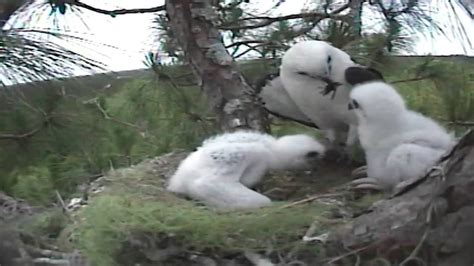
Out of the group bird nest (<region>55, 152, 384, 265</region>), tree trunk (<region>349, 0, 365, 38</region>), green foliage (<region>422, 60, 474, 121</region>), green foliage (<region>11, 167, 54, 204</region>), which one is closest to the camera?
bird nest (<region>55, 152, 384, 265</region>)

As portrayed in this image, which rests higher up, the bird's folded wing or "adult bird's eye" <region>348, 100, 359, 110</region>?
"adult bird's eye" <region>348, 100, 359, 110</region>

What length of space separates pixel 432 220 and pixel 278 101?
502 mm

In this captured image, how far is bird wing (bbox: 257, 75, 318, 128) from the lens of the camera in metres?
1.18

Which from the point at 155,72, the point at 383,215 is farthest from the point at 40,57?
the point at 383,215

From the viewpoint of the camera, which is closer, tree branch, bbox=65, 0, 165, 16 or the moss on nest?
the moss on nest

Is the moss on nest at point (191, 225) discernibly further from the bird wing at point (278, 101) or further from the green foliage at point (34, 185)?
the green foliage at point (34, 185)

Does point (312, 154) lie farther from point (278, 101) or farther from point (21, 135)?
point (21, 135)

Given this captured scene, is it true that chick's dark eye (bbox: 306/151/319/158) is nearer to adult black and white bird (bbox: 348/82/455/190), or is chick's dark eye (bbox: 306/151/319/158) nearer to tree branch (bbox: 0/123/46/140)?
adult black and white bird (bbox: 348/82/455/190)

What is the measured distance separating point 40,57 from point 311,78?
1.22 ft

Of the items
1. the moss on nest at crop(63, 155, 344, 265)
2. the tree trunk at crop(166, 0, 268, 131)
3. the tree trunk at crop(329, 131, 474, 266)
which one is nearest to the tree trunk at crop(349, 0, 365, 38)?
the tree trunk at crop(166, 0, 268, 131)

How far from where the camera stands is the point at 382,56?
1255mm

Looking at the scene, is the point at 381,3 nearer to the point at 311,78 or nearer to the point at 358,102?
the point at 311,78

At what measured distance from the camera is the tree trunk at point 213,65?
1117 millimetres

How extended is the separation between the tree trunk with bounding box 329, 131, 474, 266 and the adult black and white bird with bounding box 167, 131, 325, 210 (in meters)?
0.21
